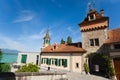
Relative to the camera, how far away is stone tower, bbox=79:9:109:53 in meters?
20.0

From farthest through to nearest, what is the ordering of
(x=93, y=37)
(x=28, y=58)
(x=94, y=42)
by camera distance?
(x=28, y=58) → (x=93, y=37) → (x=94, y=42)

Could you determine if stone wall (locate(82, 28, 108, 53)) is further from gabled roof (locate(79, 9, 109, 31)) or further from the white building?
the white building

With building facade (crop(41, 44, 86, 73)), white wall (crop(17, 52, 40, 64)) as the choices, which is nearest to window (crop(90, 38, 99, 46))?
building facade (crop(41, 44, 86, 73))

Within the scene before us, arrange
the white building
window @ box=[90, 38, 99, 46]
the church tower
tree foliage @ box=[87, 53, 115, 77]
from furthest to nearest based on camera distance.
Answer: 1. the church tower
2. the white building
3. window @ box=[90, 38, 99, 46]
4. tree foliage @ box=[87, 53, 115, 77]

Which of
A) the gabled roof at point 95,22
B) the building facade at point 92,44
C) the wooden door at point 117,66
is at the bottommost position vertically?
the wooden door at point 117,66

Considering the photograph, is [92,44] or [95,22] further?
[95,22]

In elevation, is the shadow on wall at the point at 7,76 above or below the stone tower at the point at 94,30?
below

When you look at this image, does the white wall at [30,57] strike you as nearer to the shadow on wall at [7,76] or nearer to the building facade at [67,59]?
the building facade at [67,59]

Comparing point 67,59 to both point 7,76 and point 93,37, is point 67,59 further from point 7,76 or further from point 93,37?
point 7,76

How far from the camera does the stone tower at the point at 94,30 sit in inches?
787

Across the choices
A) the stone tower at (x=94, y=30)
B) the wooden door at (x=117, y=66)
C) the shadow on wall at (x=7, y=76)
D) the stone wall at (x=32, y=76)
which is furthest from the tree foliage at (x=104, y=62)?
the shadow on wall at (x=7, y=76)

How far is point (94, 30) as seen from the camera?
69.9ft

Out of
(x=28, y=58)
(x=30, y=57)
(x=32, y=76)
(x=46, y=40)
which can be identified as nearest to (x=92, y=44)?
(x=32, y=76)

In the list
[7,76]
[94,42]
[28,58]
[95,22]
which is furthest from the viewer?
[28,58]
